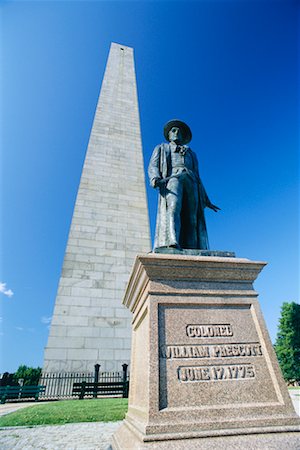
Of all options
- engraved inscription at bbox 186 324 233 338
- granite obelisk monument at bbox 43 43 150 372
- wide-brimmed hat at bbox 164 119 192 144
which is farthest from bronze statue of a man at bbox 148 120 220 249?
granite obelisk monument at bbox 43 43 150 372

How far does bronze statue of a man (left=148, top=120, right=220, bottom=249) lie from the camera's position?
4.02 metres

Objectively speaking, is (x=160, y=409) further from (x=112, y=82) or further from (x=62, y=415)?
(x=112, y=82)

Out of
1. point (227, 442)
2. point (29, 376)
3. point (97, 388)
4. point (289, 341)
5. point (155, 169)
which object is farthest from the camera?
point (29, 376)

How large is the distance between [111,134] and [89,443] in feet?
55.5

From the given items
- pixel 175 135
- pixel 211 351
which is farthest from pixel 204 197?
pixel 211 351

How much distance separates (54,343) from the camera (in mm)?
10477

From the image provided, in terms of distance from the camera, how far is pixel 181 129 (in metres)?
5.26

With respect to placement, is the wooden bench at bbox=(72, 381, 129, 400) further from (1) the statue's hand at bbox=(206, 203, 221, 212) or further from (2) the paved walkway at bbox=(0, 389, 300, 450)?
(1) the statue's hand at bbox=(206, 203, 221, 212)

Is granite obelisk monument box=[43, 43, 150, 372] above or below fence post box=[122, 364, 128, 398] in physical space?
above

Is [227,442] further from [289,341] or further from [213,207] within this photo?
[289,341]

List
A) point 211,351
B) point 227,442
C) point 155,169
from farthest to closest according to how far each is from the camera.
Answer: point 155,169
point 211,351
point 227,442

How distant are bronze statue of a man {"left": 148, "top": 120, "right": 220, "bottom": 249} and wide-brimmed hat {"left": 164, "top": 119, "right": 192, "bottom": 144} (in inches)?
20.7

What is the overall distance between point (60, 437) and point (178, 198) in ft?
13.3

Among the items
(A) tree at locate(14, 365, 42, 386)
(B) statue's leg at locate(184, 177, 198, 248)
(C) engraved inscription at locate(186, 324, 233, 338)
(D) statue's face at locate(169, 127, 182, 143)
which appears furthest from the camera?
(A) tree at locate(14, 365, 42, 386)
